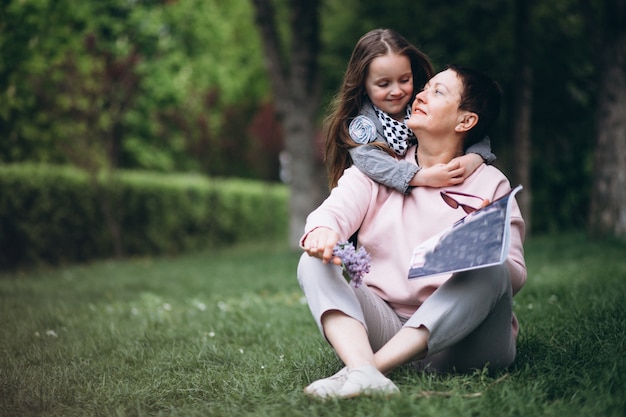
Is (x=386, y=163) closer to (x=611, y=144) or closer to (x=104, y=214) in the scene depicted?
(x=611, y=144)

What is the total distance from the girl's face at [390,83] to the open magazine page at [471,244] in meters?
0.84

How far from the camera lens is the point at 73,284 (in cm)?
821

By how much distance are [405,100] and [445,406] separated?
151cm

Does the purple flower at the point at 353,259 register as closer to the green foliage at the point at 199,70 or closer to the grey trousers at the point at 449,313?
the grey trousers at the point at 449,313

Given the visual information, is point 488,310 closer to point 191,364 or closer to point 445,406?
point 445,406

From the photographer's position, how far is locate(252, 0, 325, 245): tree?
38.8 ft

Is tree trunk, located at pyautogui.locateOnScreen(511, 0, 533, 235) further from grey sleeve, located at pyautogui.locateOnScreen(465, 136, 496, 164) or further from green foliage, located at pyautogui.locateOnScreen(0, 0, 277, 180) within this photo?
grey sleeve, located at pyautogui.locateOnScreen(465, 136, 496, 164)

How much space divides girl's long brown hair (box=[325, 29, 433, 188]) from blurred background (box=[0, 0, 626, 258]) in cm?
507

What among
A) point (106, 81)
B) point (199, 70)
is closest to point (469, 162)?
point (106, 81)

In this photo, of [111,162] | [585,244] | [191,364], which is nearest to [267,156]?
[111,162]

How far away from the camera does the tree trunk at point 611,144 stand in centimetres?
955

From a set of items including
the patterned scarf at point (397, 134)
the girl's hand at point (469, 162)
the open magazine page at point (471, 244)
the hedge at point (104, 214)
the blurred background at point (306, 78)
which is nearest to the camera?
the open magazine page at point (471, 244)

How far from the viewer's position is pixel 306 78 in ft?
39.2

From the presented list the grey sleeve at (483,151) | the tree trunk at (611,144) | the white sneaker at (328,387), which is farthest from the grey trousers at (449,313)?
the tree trunk at (611,144)
